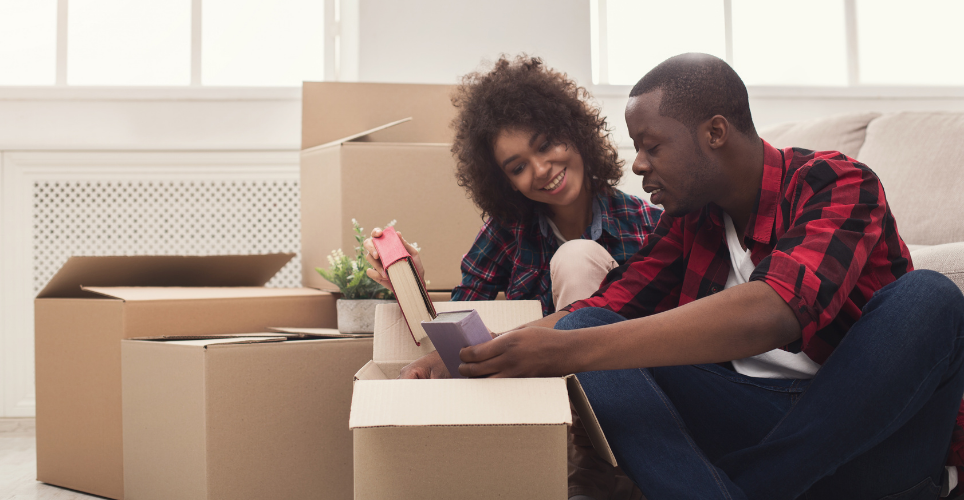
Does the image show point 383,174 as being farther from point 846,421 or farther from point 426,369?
point 846,421

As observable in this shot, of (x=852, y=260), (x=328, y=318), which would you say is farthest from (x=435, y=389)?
(x=328, y=318)

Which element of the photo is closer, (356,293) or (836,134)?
(356,293)

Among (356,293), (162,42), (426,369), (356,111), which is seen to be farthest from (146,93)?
(426,369)

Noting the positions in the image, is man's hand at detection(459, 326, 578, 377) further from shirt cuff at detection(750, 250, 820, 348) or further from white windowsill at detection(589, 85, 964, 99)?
white windowsill at detection(589, 85, 964, 99)

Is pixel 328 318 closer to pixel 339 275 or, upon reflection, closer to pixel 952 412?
pixel 339 275

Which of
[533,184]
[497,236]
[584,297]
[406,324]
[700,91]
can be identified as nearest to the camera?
[700,91]

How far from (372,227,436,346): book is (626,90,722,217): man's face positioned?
308 mm

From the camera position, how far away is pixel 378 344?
89 cm

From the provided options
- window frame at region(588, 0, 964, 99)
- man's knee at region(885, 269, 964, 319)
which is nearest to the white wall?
window frame at region(588, 0, 964, 99)

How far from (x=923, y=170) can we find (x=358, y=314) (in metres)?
1.20

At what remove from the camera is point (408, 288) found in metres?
0.86

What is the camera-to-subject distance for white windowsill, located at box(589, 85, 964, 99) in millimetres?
2076

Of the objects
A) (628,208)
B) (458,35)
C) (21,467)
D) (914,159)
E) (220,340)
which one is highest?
(458,35)

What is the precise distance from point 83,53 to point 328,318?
1.31m
